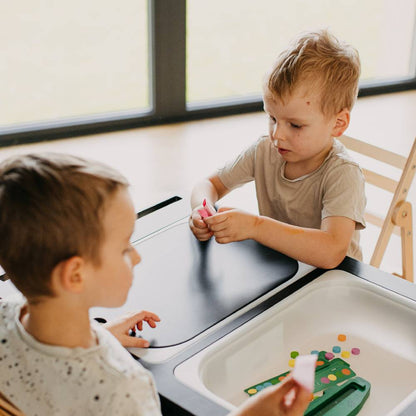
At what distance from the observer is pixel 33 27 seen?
369 cm

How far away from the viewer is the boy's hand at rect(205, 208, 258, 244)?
1.39m

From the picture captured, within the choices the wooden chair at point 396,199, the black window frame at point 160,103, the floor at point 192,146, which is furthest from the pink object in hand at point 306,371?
the black window frame at point 160,103

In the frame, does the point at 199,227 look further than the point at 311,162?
No

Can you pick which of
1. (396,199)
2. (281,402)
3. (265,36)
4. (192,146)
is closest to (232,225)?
(281,402)

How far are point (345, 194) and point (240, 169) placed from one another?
33 cm

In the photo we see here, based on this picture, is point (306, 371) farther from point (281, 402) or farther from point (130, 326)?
point (130, 326)

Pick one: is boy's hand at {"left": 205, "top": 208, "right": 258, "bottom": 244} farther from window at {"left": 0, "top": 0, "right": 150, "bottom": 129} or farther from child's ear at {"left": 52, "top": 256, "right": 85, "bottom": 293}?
window at {"left": 0, "top": 0, "right": 150, "bottom": 129}

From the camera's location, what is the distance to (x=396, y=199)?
74.2 inches

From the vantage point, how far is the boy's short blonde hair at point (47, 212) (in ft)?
2.62

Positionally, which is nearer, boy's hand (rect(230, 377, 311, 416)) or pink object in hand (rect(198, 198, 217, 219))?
boy's hand (rect(230, 377, 311, 416))

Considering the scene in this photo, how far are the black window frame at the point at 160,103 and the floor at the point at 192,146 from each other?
49 mm

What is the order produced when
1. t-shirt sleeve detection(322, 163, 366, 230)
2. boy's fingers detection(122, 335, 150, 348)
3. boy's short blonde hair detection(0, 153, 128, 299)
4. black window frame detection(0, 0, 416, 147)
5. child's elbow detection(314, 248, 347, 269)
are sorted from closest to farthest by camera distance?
1. boy's short blonde hair detection(0, 153, 128, 299)
2. boy's fingers detection(122, 335, 150, 348)
3. child's elbow detection(314, 248, 347, 269)
4. t-shirt sleeve detection(322, 163, 366, 230)
5. black window frame detection(0, 0, 416, 147)

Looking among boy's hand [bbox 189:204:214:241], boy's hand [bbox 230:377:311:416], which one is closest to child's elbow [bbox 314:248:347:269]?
boy's hand [bbox 189:204:214:241]

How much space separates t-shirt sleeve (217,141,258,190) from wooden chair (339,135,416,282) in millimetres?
411
